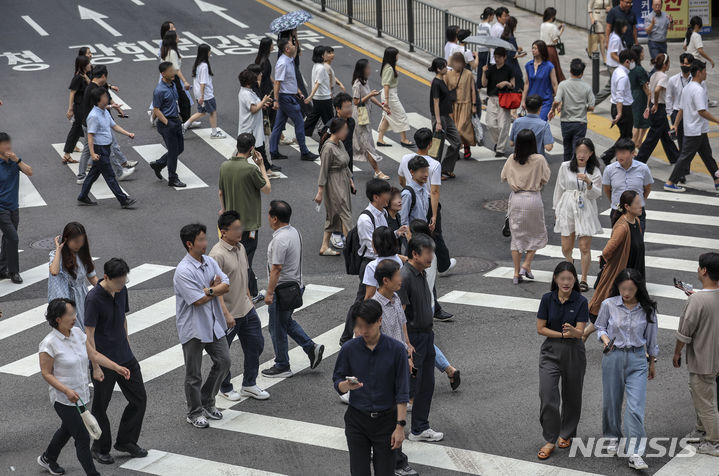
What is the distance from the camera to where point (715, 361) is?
344 inches

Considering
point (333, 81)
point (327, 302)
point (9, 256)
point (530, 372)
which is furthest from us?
point (333, 81)

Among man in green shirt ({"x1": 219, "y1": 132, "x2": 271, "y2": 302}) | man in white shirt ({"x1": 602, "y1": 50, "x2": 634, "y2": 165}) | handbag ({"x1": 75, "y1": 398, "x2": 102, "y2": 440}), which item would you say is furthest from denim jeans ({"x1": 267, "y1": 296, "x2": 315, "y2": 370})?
man in white shirt ({"x1": 602, "y1": 50, "x2": 634, "y2": 165})

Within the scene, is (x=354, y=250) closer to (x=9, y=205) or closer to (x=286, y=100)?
(x=9, y=205)

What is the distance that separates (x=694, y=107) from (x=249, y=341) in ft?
30.0

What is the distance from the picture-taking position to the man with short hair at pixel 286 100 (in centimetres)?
1823

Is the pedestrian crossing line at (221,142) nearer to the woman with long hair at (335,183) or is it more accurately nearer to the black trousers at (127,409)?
the woman with long hair at (335,183)

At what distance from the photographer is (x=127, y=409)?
9125 mm

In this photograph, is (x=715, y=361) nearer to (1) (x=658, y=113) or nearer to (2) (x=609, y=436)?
(2) (x=609, y=436)

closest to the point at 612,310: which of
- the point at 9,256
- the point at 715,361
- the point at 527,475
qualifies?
the point at 715,361

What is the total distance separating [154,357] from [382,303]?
3.96 metres

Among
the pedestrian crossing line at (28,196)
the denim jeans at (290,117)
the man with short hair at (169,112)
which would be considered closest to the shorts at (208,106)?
the denim jeans at (290,117)

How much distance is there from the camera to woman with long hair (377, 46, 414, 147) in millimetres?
18734

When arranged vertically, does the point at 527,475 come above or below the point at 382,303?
below

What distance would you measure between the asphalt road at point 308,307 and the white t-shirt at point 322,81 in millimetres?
1262
